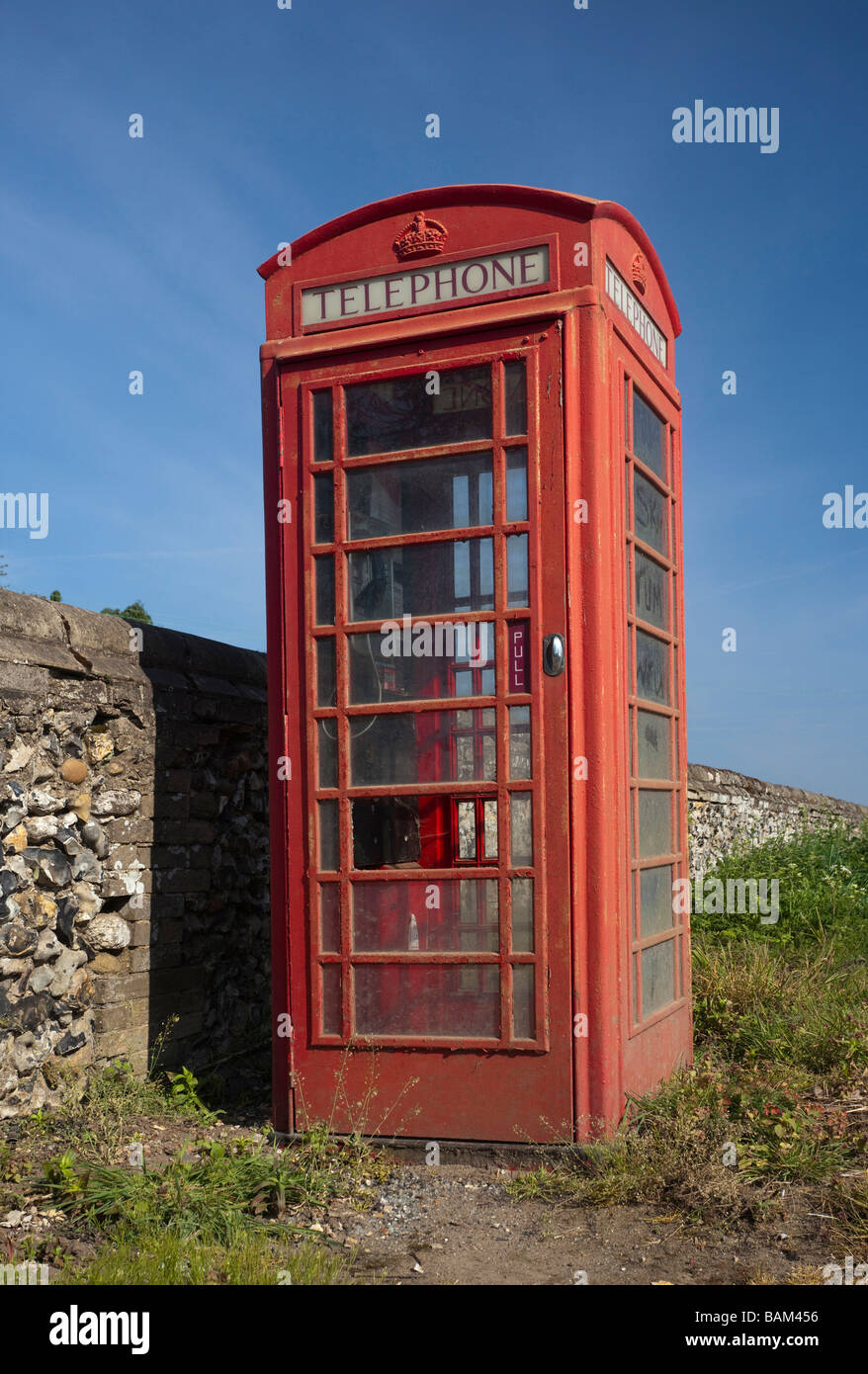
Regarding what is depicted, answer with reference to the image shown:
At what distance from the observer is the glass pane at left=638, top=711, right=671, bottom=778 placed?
15.8 feet

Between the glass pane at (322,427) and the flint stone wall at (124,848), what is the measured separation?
1.35 meters

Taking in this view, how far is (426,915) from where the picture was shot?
14.5ft

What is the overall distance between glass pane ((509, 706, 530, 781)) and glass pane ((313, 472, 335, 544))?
1025mm

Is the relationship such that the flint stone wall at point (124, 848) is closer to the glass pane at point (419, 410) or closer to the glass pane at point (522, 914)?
the glass pane at point (419, 410)

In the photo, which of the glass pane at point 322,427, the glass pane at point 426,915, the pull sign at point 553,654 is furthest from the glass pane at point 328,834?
the glass pane at point 322,427

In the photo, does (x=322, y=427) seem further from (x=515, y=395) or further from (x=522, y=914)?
(x=522, y=914)

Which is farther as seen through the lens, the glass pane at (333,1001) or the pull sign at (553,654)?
the glass pane at (333,1001)

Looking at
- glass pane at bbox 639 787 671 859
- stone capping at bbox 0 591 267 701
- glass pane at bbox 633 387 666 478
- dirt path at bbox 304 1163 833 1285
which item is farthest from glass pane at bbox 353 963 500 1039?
glass pane at bbox 633 387 666 478

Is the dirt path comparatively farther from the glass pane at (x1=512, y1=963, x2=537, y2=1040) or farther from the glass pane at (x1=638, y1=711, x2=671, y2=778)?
the glass pane at (x1=638, y1=711, x2=671, y2=778)

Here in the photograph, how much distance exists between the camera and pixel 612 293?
4629 millimetres

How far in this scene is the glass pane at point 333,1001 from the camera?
14.9ft

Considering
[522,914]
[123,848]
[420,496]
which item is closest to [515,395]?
[420,496]

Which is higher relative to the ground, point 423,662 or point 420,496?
point 420,496

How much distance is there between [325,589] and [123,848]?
61.5 inches
